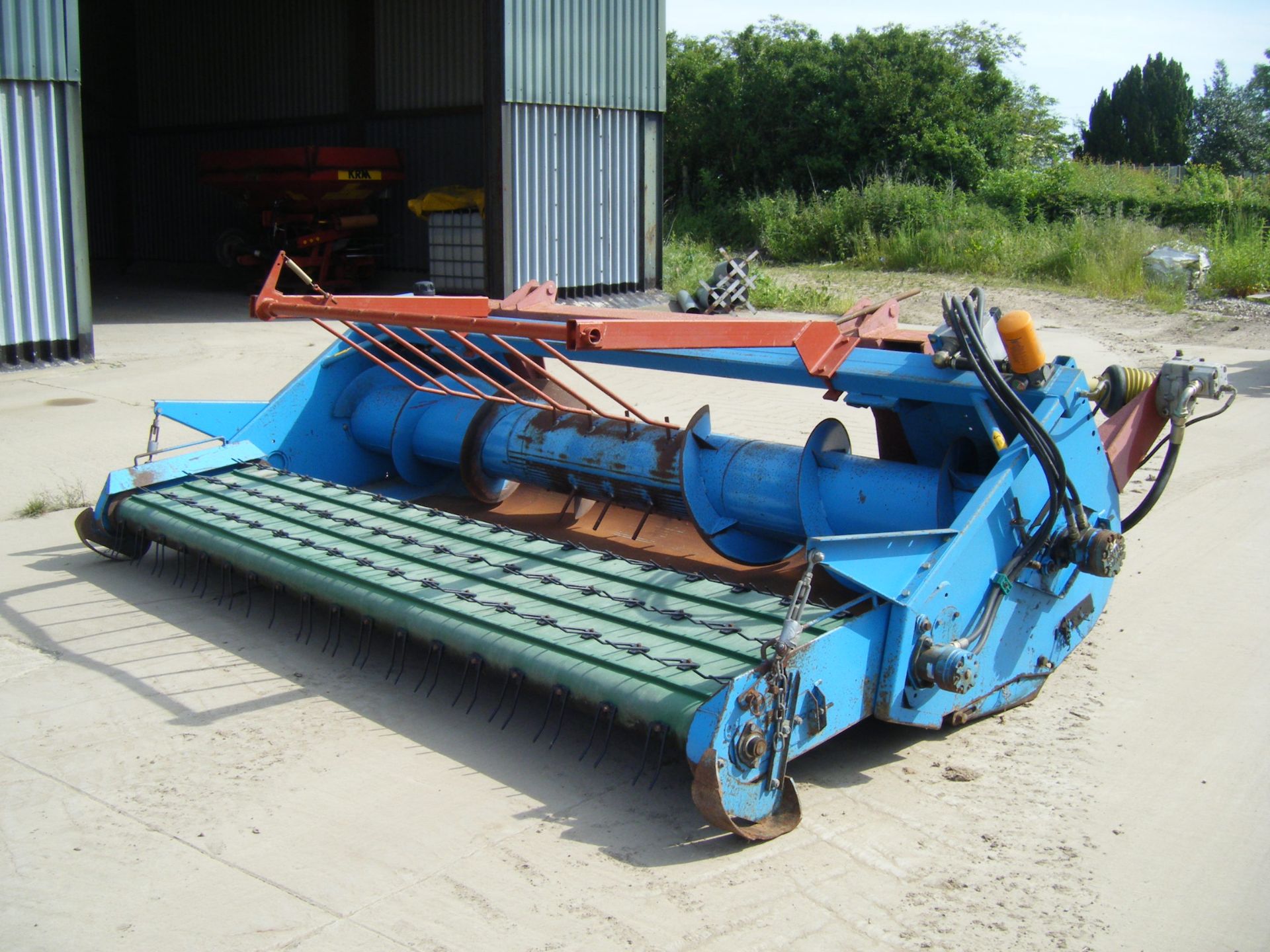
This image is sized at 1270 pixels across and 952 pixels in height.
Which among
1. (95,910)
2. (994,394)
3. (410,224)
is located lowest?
Answer: (95,910)

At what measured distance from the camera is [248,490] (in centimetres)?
468

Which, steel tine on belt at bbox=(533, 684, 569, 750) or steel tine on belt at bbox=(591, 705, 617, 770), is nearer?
steel tine on belt at bbox=(591, 705, 617, 770)

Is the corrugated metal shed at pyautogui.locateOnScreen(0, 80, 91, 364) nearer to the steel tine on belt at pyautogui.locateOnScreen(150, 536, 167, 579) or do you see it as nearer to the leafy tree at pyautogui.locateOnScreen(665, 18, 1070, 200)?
the steel tine on belt at pyautogui.locateOnScreen(150, 536, 167, 579)

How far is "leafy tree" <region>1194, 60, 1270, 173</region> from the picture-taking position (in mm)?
38344

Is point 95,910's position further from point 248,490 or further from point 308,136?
point 308,136

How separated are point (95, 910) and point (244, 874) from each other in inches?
11.8

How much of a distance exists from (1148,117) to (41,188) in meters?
34.1

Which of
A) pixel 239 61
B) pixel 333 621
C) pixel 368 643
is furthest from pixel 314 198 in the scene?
pixel 368 643

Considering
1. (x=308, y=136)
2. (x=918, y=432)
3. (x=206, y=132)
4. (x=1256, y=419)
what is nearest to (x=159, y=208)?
(x=206, y=132)

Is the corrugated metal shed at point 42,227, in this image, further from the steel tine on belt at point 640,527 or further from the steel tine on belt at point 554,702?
the steel tine on belt at point 554,702

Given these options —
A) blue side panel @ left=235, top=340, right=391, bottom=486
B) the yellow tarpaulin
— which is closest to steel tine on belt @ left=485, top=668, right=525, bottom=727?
blue side panel @ left=235, top=340, right=391, bottom=486

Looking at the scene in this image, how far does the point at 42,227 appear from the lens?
353 inches

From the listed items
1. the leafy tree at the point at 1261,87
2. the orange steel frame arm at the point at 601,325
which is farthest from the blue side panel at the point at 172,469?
the leafy tree at the point at 1261,87

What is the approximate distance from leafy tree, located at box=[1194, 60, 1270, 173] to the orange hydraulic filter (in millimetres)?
38985
